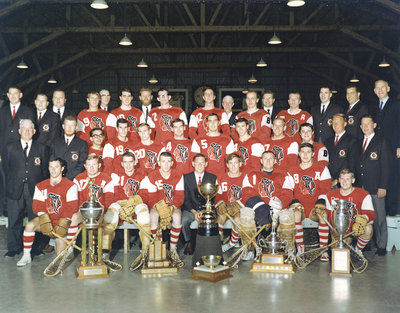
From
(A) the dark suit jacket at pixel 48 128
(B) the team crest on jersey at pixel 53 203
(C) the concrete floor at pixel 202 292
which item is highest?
(A) the dark suit jacket at pixel 48 128

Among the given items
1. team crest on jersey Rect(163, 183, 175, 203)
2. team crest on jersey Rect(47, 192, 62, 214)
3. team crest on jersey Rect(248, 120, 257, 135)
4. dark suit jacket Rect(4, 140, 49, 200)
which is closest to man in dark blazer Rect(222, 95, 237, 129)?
team crest on jersey Rect(248, 120, 257, 135)

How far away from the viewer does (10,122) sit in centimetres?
645

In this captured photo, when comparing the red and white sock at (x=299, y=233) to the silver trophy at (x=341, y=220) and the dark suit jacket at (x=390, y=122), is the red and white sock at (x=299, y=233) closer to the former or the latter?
the silver trophy at (x=341, y=220)

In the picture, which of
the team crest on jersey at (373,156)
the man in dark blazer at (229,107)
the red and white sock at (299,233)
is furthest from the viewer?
the man in dark blazer at (229,107)

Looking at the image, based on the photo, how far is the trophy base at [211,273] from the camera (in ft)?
15.1

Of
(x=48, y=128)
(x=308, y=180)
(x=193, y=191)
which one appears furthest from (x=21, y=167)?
(x=308, y=180)

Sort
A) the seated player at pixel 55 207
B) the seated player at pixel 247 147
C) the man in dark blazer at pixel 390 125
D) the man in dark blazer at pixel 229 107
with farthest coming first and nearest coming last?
the man in dark blazer at pixel 229 107, the man in dark blazer at pixel 390 125, the seated player at pixel 247 147, the seated player at pixel 55 207

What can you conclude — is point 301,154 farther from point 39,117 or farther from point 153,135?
point 39,117

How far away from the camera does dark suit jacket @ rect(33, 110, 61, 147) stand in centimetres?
656

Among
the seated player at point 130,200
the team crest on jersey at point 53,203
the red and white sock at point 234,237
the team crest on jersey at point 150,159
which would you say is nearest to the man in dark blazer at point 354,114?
the red and white sock at point 234,237

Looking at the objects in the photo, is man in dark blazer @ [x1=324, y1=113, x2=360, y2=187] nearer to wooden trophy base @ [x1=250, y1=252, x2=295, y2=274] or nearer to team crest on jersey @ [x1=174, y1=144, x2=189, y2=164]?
wooden trophy base @ [x1=250, y1=252, x2=295, y2=274]

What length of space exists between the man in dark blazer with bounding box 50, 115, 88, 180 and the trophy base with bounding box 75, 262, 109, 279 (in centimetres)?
171

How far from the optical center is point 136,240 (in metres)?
6.84

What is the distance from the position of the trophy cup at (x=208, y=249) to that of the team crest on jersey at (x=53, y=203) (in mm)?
1740
